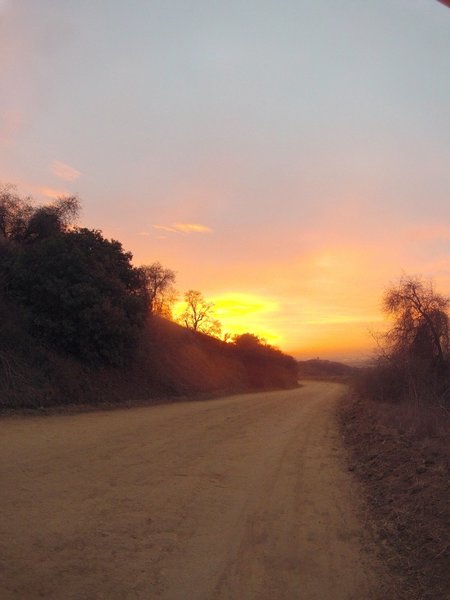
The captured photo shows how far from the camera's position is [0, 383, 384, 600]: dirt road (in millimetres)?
4562

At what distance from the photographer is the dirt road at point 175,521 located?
4.56 meters

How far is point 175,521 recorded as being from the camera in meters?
6.25

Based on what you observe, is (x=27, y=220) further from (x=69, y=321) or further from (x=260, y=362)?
(x=260, y=362)

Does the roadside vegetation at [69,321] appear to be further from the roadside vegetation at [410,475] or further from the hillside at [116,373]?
the roadside vegetation at [410,475]

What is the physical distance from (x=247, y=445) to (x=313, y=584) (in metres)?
7.53

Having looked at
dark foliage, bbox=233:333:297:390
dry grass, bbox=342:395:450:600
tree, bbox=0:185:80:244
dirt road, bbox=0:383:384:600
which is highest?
tree, bbox=0:185:80:244

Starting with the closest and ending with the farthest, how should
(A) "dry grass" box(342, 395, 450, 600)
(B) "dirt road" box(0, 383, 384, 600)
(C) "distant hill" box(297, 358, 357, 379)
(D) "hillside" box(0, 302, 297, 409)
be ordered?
(B) "dirt road" box(0, 383, 384, 600) → (A) "dry grass" box(342, 395, 450, 600) → (D) "hillside" box(0, 302, 297, 409) → (C) "distant hill" box(297, 358, 357, 379)

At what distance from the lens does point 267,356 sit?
177ft

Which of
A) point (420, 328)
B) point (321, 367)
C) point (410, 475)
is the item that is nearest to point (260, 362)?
point (420, 328)

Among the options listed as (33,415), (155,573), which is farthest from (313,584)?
(33,415)

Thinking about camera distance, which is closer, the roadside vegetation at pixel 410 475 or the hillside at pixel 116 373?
the roadside vegetation at pixel 410 475

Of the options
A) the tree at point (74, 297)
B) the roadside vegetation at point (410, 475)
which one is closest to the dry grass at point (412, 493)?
the roadside vegetation at point (410, 475)

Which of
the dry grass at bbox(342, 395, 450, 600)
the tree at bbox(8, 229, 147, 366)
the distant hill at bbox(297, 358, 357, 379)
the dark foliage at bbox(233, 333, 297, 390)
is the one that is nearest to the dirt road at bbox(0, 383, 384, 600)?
the dry grass at bbox(342, 395, 450, 600)

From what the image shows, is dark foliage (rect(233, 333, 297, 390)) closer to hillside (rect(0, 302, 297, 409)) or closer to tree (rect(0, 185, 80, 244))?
hillside (rect(0, 302, 297, 409))
